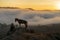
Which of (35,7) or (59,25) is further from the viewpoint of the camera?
(35,7)

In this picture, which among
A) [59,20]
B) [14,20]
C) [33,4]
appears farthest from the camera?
[33,4]

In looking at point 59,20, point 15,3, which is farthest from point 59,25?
point 15,3

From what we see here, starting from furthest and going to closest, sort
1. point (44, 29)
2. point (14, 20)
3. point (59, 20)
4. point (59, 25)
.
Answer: point (14, 20) → point (59, 20) → point (59, 25) → point (44, 29)

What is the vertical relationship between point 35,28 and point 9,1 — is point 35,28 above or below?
below

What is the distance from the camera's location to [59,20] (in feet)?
7.41

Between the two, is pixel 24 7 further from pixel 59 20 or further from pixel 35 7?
pixel 59 20

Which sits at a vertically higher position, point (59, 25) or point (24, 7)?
point (24, 7)

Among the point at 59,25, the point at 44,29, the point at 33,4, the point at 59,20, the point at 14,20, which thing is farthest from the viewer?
the point at 33,4

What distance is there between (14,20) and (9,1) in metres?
0.59

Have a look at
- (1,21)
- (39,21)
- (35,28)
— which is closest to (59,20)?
(39,21)

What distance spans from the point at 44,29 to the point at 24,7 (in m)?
1.02

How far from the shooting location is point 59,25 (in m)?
2.07

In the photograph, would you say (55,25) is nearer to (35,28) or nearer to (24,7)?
(35,28)

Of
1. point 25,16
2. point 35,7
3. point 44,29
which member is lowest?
point 44,29
